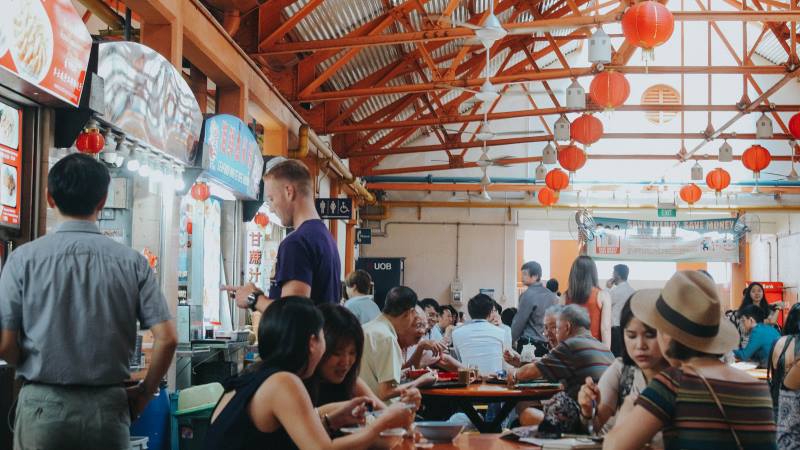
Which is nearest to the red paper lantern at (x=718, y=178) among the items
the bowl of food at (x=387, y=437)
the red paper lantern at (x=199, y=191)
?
the red paper lantern at (x=199, y=191)

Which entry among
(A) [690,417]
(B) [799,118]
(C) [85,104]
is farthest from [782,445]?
(B) [799,118]

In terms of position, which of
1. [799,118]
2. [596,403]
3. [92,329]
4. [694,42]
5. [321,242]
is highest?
[694,42]

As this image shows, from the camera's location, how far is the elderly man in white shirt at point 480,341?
26.7 feet

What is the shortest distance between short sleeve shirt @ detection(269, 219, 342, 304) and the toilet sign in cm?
913

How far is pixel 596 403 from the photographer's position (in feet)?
13.4

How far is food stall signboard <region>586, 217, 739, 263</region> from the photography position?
68.9 feet

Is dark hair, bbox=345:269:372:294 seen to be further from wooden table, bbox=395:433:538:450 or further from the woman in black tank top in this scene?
the woman in black tank top

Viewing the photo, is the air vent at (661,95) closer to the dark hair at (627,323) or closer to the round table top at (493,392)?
the round table top at (493,392)

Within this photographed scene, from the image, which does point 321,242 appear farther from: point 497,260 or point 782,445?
point 497,260

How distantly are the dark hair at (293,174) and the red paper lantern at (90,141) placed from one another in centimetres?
228

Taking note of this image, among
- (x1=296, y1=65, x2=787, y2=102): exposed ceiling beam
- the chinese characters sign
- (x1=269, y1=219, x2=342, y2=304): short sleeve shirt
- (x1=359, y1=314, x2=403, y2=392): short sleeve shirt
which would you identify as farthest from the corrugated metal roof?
(x1=269, y1=219, x2=342, y2=304): short sleeve shirt

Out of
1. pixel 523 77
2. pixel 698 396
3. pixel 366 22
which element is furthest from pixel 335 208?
pixel 698 396

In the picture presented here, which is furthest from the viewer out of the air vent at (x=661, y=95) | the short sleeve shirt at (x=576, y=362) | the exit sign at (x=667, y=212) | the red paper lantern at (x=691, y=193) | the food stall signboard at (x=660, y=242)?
the food stall signboard at (x=660, y=242)

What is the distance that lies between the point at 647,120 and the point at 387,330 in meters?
16.5
